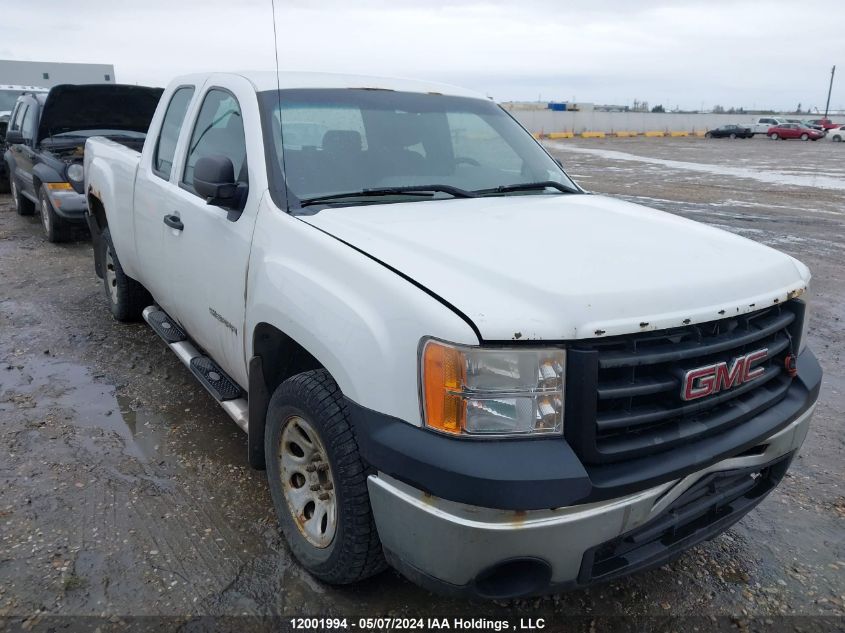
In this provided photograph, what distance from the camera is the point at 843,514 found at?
3.24 m

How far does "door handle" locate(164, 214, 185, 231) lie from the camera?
3558 mm

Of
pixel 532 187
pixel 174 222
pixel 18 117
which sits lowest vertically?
pixel 174 222

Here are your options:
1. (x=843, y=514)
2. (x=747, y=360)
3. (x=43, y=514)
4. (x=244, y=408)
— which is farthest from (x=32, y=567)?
(x=843, y=514)

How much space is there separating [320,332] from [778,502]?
8.09 feet

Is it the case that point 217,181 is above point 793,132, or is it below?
above

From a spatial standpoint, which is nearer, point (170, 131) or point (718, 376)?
point (718, 376)

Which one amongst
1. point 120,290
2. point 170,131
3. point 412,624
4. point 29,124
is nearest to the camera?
point 412,624

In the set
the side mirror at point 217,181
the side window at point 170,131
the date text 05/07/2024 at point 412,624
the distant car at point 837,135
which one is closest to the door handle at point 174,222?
the side window at point 170,131

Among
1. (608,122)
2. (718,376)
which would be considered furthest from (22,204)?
(608,122)

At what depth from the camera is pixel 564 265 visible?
2250mm

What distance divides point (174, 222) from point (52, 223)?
610cm

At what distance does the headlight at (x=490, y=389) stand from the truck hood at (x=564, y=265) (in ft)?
0.24

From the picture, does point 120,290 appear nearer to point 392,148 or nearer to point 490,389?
point 392,148

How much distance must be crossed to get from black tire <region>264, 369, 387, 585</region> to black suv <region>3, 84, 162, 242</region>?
698cm
